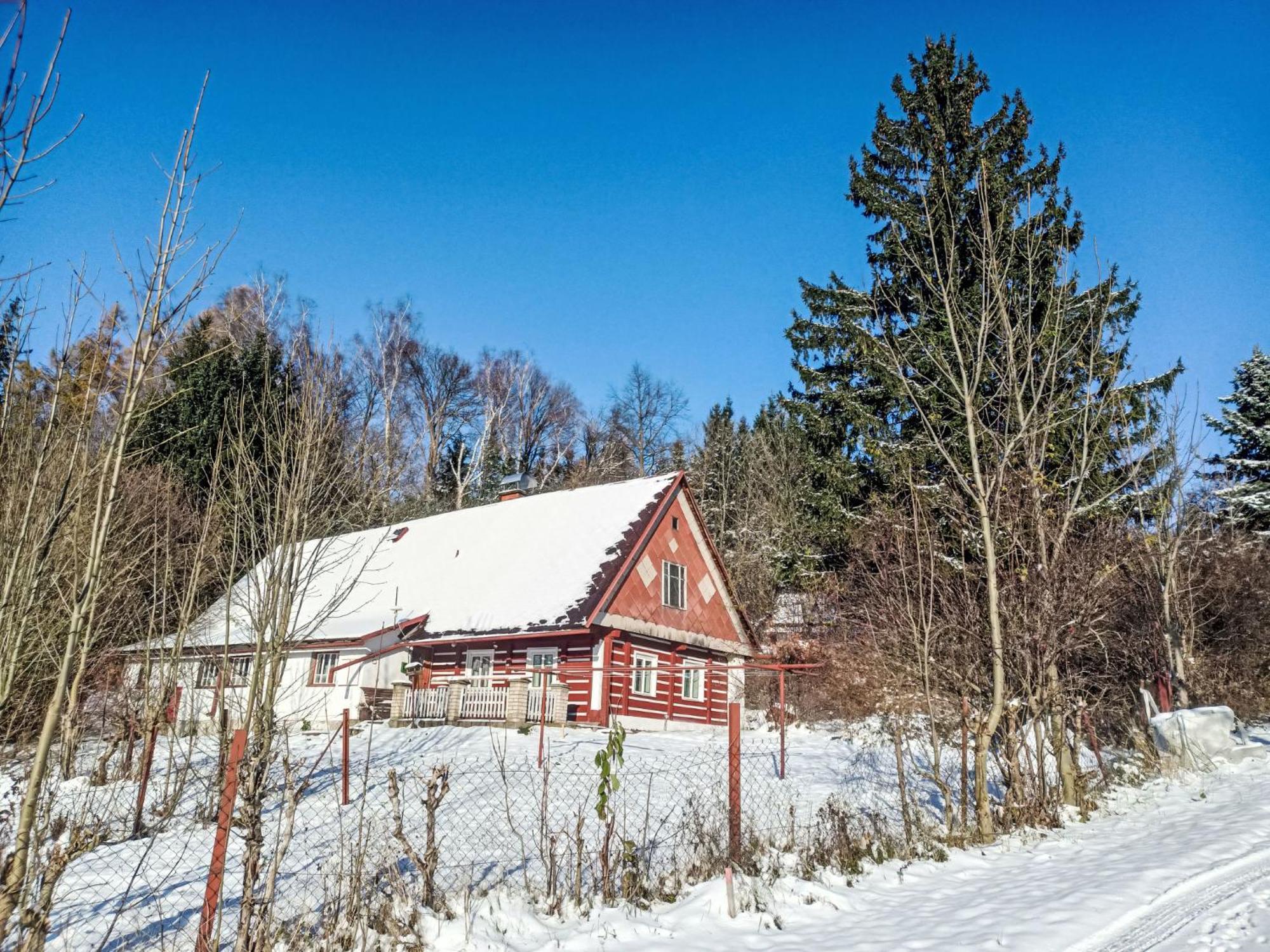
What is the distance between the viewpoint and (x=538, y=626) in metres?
21.1

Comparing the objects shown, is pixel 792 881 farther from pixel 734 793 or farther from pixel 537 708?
pixel 537 708

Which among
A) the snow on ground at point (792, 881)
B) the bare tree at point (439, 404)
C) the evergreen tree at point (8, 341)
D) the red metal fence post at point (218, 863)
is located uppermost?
the bare tree at point (439, 404)

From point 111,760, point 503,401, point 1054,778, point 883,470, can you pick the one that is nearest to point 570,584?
point 883,470

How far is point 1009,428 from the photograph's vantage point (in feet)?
39.6

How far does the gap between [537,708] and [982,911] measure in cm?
1464

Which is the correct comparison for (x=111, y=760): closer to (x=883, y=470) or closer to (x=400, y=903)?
(x=400, y=903)

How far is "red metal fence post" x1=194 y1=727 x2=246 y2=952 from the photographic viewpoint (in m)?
5.11

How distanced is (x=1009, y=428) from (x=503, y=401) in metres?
36.3

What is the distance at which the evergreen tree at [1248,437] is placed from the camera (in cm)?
2786

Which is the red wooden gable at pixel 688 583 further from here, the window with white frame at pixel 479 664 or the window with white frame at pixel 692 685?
the window with white frame at pixel 479 664

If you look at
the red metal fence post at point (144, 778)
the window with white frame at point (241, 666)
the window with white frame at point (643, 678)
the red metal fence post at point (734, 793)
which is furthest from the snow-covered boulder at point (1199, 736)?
the window with white frame at point (241, 666)

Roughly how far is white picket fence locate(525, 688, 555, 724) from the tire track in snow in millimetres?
13972

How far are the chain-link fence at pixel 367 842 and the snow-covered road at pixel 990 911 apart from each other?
17.4 inches

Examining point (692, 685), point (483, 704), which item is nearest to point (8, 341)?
point (483, 704)
